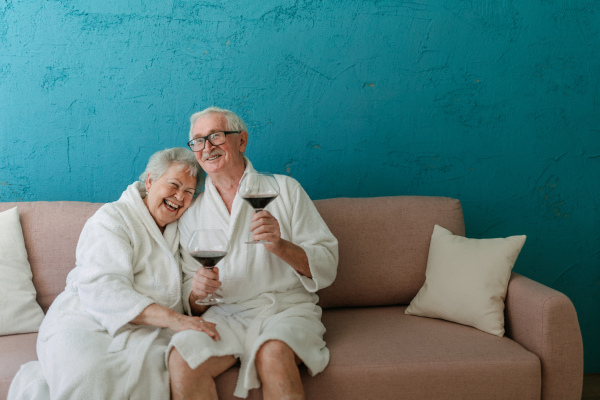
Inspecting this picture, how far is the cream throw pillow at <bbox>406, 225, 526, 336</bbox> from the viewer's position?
1983mm

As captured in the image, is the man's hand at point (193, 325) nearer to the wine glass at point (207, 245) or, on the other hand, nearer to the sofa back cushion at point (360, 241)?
the wine glass at point (207, 245)

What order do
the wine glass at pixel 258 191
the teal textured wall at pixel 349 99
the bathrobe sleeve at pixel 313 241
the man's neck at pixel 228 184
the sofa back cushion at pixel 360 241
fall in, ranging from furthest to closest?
the teal textured wall at pixel 349 99, the sofa back cushion at pixel 360 241, the man's neck at pixel 228 184, the bathrobe sleeve at pixel 313 241, the wine glass at pixel 258 191

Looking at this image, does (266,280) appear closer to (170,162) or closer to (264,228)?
(264,228)

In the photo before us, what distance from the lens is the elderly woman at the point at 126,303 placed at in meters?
1.58

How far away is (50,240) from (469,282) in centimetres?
174

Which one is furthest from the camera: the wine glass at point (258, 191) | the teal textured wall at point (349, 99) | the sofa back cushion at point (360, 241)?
the teal textured wall at point (349, 99)

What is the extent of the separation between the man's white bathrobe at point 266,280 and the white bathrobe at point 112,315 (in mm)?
125

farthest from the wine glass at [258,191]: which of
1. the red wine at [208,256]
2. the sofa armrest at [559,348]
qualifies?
the sofa armrest at [559,348]

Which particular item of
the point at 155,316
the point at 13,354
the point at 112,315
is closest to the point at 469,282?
the point at 155,316

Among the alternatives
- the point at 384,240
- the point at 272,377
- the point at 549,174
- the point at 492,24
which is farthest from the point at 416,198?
the point at 272,377

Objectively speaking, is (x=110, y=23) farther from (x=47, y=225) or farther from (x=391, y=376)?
(x=391, y=376)

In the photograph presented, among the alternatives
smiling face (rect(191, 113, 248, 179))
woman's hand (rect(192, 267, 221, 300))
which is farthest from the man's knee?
smiling face (rect(191, 113, 248, 179))

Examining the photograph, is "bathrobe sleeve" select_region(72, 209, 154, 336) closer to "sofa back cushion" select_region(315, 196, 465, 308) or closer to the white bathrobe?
the white bathrobe

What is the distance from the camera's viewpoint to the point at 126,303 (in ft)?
5.74
